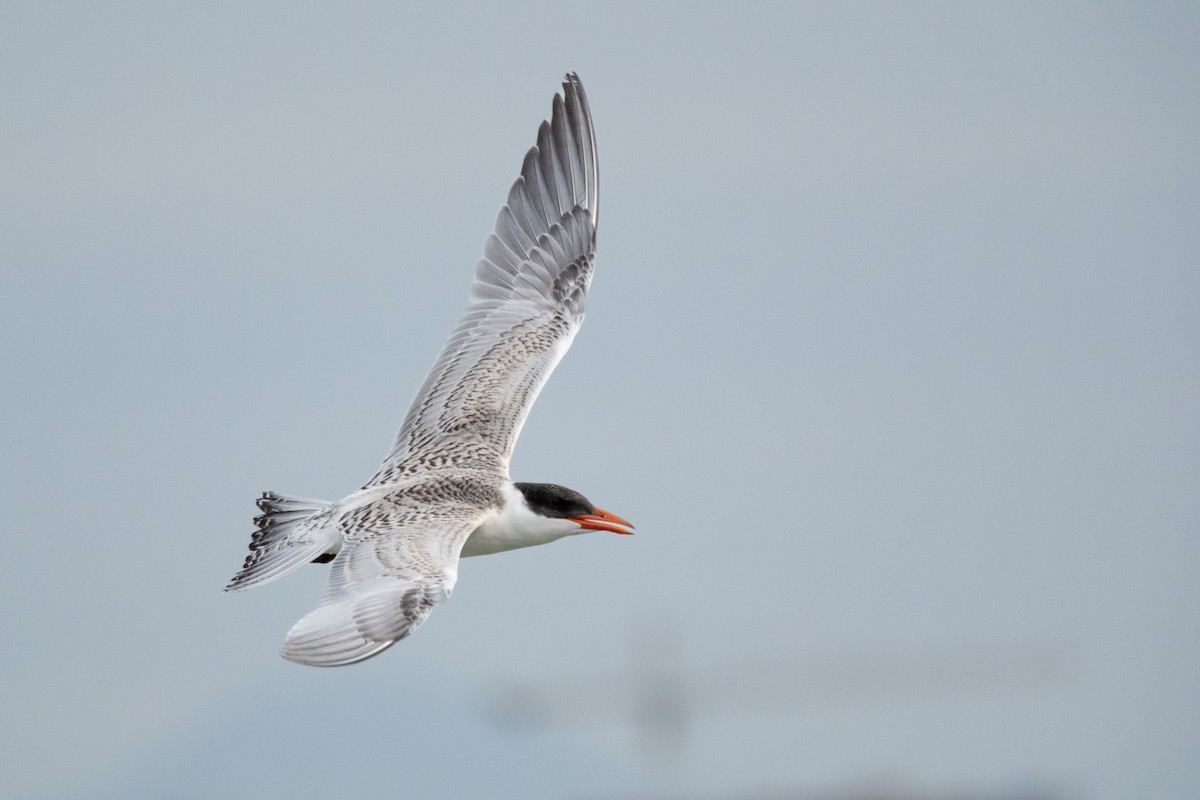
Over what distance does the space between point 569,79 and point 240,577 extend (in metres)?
7.60

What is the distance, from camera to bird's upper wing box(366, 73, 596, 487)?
19.8m

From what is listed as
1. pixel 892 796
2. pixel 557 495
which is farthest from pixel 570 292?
pixel 892 796

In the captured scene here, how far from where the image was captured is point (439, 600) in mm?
15859

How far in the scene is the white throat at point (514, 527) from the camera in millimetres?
18281

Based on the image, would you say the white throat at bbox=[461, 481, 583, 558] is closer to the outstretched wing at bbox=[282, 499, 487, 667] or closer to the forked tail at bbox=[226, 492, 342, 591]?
the outstretched wing at bbox=[282, 499, 487, 667]

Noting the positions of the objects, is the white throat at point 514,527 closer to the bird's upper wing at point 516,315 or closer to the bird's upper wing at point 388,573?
the bird's upper wing at point 388,573

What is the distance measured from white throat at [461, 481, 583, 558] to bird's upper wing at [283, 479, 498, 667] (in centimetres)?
19

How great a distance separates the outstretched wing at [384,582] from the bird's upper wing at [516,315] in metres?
1.39

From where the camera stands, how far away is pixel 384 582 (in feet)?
52.8

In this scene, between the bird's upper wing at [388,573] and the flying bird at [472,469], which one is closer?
the bird's upper wing at [388,573]

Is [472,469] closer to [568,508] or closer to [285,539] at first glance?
[568,508]

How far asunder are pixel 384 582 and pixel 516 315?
5830mm

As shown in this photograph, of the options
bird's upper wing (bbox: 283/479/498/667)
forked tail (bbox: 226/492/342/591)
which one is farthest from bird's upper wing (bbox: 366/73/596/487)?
bird's upper wing (bbox: 283/479/498/667)

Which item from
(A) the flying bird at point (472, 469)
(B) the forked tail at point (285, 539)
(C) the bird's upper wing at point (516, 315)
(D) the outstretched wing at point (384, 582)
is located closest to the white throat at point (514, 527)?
(A) the flying bird at point (472, 469)
